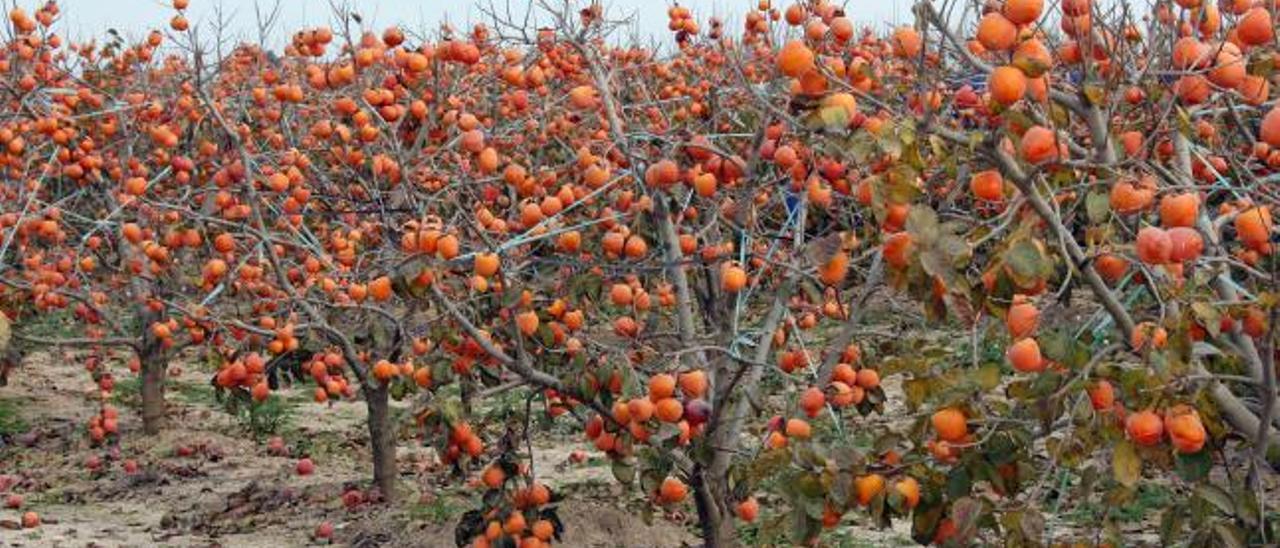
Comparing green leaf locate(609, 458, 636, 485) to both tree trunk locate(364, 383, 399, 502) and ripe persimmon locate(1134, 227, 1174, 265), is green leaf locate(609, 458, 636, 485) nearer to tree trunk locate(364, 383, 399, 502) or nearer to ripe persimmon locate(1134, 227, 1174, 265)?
ripe persimmon locate(1134, 227, 1174, 265)

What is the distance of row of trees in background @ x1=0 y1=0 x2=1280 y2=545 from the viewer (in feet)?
8.02

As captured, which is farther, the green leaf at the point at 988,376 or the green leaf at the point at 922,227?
the green leaf at the point at 988,376

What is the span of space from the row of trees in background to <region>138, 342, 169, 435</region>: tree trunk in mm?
33

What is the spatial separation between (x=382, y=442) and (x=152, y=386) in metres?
2.18

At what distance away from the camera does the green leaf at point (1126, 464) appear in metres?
2.37

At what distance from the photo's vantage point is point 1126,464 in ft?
7.85

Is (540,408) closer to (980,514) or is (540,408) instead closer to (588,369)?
(588,369)

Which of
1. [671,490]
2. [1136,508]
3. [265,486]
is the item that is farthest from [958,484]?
[265,486]

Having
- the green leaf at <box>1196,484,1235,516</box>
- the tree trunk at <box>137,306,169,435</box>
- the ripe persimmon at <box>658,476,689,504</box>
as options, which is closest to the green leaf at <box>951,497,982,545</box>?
the green leaf at <box>1196,484,1235,516</box>

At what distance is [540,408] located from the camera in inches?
335

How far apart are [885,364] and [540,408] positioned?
564cm

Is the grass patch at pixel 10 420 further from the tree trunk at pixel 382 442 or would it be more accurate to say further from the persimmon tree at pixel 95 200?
the tree trunk at pixel 382 442

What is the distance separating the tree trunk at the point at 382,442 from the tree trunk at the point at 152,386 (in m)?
1.88

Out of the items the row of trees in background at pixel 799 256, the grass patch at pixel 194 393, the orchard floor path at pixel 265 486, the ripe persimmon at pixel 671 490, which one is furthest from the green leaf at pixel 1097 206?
the grass patch at pixel 194 393
